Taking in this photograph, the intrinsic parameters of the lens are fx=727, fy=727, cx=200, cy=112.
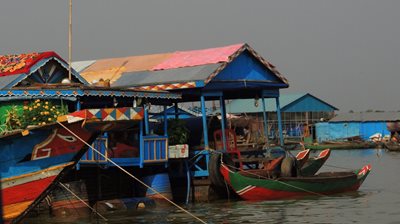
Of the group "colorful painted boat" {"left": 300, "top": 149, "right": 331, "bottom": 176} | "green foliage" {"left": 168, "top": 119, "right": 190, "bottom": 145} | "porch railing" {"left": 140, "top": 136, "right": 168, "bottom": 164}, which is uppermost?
"green foliage" {"left": 168, "top": 119, "right": 190, "bottom": 145}

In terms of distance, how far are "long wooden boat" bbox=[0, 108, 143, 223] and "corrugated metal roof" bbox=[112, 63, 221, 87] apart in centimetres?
611

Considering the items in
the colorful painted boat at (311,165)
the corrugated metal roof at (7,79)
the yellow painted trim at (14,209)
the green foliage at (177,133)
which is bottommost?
the yellow painted trim at (14,209)

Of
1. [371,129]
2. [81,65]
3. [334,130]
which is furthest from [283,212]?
[334,130]

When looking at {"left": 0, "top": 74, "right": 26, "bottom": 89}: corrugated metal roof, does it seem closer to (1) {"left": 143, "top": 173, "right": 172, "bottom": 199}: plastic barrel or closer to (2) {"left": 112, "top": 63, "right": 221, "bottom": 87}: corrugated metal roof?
(2) {"left": 112, "top": 63, "right": 221, "bottom": 87}: corrugated metal roof

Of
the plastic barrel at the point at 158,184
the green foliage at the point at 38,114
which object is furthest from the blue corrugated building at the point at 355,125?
the green foliage at the point at 38,114

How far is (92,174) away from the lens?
17906 mm

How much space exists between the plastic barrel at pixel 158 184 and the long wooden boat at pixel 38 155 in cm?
456

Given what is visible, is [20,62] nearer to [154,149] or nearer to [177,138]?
[154,149]

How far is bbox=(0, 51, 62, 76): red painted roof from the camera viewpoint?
717 inches

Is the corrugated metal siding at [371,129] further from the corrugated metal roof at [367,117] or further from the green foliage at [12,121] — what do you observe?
the green foliage at [12,121]

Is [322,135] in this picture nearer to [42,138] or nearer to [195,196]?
[195,196]

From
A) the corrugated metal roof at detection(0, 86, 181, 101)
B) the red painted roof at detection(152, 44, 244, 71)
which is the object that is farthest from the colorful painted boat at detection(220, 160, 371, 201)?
the corrugated metal roof at detection(0, 86, 181, 101)

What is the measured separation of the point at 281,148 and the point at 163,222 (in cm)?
643

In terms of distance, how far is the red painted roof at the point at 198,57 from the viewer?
2028cm
